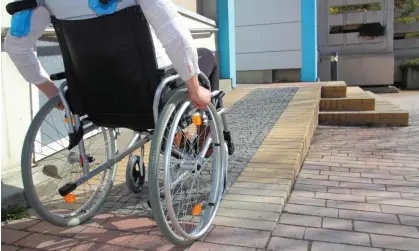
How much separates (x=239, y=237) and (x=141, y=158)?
0.73 metres

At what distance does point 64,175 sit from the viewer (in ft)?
7.47

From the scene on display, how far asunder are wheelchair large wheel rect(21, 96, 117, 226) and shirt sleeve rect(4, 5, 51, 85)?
16 cm

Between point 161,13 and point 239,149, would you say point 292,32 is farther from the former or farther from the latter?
point 161,13

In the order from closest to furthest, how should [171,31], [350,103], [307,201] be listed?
[171,31]
[307,201]
[350,103]

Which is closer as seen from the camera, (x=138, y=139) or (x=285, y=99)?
(x=138, y=139)

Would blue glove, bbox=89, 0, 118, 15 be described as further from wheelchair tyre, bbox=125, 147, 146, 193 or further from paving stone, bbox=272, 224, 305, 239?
paving stone, bbox=272, 224, 305, 239

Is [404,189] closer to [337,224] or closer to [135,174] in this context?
[337,224]

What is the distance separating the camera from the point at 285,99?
5.69 metres

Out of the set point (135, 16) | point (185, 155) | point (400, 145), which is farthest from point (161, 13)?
point (400, 145)

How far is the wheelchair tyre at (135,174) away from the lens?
2.25 metres

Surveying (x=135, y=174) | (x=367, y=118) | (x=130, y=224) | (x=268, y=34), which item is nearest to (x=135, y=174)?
(x=135, y=174)

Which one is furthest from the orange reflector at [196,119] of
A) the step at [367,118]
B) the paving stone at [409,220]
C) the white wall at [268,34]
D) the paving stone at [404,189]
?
the white wall at [268,34]

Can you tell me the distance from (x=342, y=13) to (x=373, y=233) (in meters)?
11.8

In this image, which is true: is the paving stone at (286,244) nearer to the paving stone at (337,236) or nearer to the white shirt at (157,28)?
the paving stone at (337,236)
